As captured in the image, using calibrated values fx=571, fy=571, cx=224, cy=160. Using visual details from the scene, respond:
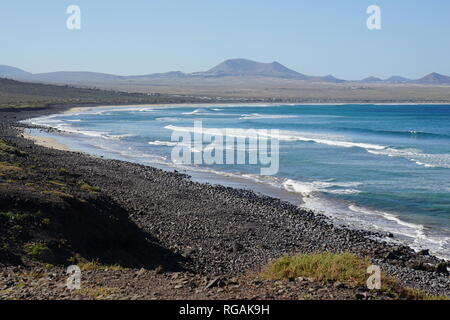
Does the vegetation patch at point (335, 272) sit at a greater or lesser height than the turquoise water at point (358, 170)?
greater

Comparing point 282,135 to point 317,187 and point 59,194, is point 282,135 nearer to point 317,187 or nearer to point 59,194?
point 317,187

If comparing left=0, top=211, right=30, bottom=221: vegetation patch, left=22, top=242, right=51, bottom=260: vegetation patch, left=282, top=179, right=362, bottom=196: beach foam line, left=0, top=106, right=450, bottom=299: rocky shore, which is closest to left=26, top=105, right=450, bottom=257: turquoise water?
left=282, top=179, right=362, bottom=196: beach foam line

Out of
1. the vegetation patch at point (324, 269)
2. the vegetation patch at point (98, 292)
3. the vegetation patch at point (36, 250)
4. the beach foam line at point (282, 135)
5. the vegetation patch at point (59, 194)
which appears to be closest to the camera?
the vegetation patch at point (98, 292)

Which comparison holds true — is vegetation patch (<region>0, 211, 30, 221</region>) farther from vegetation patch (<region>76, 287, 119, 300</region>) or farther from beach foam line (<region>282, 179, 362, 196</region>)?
beach foam line (<region>282, 179, 362, 196</region>)

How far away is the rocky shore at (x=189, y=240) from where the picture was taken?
10.8 m

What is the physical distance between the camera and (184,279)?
438 inches

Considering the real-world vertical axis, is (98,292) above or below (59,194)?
below

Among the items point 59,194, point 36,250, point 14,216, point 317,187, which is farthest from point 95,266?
point 317,187

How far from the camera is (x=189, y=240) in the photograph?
706 inches

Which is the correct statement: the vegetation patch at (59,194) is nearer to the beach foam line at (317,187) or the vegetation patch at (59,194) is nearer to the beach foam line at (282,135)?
the beach foam line at (317,187)

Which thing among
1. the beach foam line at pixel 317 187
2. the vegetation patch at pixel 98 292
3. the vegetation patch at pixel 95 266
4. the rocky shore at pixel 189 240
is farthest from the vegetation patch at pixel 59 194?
the beach foam line at pixel 317 187

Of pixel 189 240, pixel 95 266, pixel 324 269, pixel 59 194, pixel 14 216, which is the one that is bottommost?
pixel 189 240
